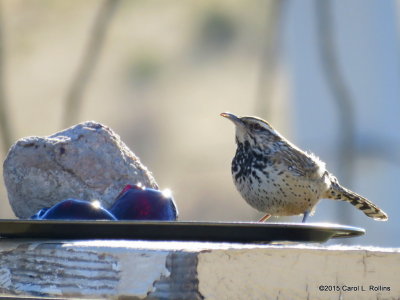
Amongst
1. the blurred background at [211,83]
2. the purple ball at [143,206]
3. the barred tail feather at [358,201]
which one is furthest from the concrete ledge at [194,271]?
the blurred background at [211,83]

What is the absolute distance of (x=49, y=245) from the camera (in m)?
1.33

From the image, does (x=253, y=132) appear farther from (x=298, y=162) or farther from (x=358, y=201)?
(x=358, y=201)

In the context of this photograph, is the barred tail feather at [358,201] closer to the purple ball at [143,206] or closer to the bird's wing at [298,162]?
the bird's wing at [298,162]

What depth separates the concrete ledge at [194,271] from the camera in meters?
1.23

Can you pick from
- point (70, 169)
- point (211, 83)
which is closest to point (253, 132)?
point (70, 169)

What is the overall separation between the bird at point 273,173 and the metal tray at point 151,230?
7.10 ft

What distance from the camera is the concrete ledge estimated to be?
1226 mm

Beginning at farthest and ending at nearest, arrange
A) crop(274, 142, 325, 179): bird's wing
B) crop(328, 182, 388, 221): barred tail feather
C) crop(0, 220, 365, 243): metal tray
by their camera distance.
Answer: crop(328, 182, 388, 221): barred tail feather
crop(274, 142, 325, 179): bird's wing
crop(0, 220, 365, 243): metal tray

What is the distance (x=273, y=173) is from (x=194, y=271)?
8.44ft

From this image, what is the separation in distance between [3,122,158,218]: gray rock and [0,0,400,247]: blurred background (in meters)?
3.07

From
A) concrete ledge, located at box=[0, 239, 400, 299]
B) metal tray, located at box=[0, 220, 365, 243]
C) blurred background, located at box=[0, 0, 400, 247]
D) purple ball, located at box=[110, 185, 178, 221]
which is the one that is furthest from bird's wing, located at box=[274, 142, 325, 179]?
concrete ledge, located at box=[0, 239, 400, 299]

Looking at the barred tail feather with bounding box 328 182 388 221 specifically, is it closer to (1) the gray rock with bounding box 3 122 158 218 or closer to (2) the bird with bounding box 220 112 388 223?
(2) the bird with bounding box 220 112 388 223

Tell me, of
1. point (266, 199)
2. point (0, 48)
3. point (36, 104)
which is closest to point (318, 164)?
point (266, 199)

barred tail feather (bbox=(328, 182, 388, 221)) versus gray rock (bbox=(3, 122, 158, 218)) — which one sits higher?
gray rock (bbox=(3, 122, 158, 218))
